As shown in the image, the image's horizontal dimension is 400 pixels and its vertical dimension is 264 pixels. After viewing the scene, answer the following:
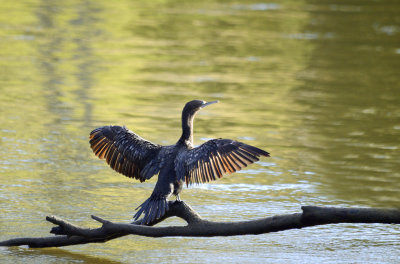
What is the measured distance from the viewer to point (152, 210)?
5.46m

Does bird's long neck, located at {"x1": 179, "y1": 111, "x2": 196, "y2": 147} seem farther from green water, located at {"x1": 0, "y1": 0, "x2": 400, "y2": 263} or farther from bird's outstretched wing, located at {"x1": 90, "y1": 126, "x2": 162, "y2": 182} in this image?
green water, located at {"x1": 0, "y1": 0, "x2": 400, "y2": 263}

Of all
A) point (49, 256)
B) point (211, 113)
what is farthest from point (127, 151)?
point (211, 113)

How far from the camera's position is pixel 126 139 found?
6.03 m

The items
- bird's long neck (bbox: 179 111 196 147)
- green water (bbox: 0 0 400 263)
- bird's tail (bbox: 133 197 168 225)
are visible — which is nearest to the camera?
bird's tail (bbox: 133 197 168 225)

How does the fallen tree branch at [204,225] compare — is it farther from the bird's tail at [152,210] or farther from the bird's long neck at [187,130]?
the bird's long neck at [187,130]

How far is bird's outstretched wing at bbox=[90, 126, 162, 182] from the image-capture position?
591cm

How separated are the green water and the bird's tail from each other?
655 millimetres

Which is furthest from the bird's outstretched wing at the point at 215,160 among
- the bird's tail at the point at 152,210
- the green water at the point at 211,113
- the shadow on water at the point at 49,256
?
the shadow on water at the point at 49,256

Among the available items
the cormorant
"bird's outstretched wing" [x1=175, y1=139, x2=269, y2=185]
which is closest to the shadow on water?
the cormorant

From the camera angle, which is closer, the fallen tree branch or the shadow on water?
the fallen tree branch

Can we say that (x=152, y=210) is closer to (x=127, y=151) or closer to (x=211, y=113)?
(x=127, y=151)

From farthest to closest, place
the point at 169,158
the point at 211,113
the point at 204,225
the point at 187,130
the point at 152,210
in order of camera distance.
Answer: the point at 211,113, the point at 187,130, the point at 169,158, the point at 152,210, the point at 204,225

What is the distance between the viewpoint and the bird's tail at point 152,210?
5418 millimetres

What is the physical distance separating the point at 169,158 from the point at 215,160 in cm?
44
